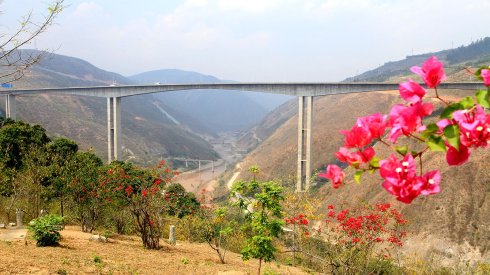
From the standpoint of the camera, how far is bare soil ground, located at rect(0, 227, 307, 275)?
903 cm

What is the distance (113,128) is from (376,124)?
5748 centimetres

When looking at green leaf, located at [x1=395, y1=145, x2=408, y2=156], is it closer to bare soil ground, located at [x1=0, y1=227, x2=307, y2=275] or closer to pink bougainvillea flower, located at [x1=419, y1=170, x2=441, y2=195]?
pink bougainvillea flower, located at [x1=419, y1=170, x2=441, y2=195]

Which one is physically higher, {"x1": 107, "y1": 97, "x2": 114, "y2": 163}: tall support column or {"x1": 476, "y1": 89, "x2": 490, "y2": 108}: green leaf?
{"x1": 476, "y1": 89, "x2": 490, "y2": 108}: green leaf

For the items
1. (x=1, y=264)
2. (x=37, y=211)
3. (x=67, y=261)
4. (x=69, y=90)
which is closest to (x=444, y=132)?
(x=1, y=264)

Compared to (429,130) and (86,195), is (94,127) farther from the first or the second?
(429,130)

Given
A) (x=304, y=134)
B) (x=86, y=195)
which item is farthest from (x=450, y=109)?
(x=304, y=134)

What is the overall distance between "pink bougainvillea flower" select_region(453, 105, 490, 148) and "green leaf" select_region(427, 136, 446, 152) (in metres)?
0.09

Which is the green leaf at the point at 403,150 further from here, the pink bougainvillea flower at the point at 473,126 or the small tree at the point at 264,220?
the small tree at the point at 264,220

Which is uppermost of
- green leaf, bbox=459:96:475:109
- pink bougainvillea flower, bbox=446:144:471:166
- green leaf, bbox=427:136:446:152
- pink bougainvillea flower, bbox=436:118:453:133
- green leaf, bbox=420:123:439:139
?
green leaf, bbox=459:96:475:109

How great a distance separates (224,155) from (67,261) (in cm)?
14221

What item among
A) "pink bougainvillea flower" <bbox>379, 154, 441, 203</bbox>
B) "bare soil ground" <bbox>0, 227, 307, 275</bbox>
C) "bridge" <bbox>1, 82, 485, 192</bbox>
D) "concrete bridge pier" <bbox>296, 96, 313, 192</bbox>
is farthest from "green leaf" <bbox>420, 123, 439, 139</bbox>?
"concrete bridge pier" <bbox>296, 96, 313, 192</bbox>

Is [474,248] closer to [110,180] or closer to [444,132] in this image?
[110,180]

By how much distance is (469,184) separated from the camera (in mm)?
42531

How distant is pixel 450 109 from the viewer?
1.33 meters
